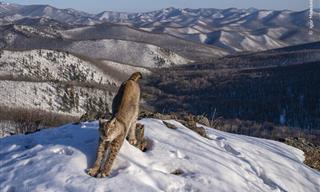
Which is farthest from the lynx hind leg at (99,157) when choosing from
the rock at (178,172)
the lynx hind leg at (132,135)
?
the rock at (178,172)

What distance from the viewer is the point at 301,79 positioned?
563ft

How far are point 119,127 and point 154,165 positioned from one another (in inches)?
60.5

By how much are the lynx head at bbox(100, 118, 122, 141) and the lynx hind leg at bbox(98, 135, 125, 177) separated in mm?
149

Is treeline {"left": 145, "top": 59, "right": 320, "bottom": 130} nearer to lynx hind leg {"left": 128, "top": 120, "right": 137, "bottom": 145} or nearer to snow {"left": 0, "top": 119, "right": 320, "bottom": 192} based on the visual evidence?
snow {"left": 0, "top": 119, "right": 320, "bottom": 192}

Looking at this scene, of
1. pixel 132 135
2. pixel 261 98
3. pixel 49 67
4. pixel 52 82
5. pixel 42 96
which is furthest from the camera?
pixel 49 67

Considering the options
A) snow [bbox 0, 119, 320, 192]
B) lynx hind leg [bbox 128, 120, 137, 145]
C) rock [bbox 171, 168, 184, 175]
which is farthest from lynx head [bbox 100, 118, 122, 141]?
rock [bbox 171, 168, 184, 175]

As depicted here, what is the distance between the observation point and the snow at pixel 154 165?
48.4 feet

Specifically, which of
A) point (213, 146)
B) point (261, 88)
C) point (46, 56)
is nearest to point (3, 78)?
point (46, 56)

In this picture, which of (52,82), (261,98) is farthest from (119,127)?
(261,98)

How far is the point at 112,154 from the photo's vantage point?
15.4 metres

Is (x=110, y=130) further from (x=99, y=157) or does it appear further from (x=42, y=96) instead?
(x=42, y=96)

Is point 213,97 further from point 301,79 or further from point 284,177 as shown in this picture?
point 284,177

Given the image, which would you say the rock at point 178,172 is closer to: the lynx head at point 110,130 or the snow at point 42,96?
the lynx head at point 110,130

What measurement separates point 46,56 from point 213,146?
170 meters
